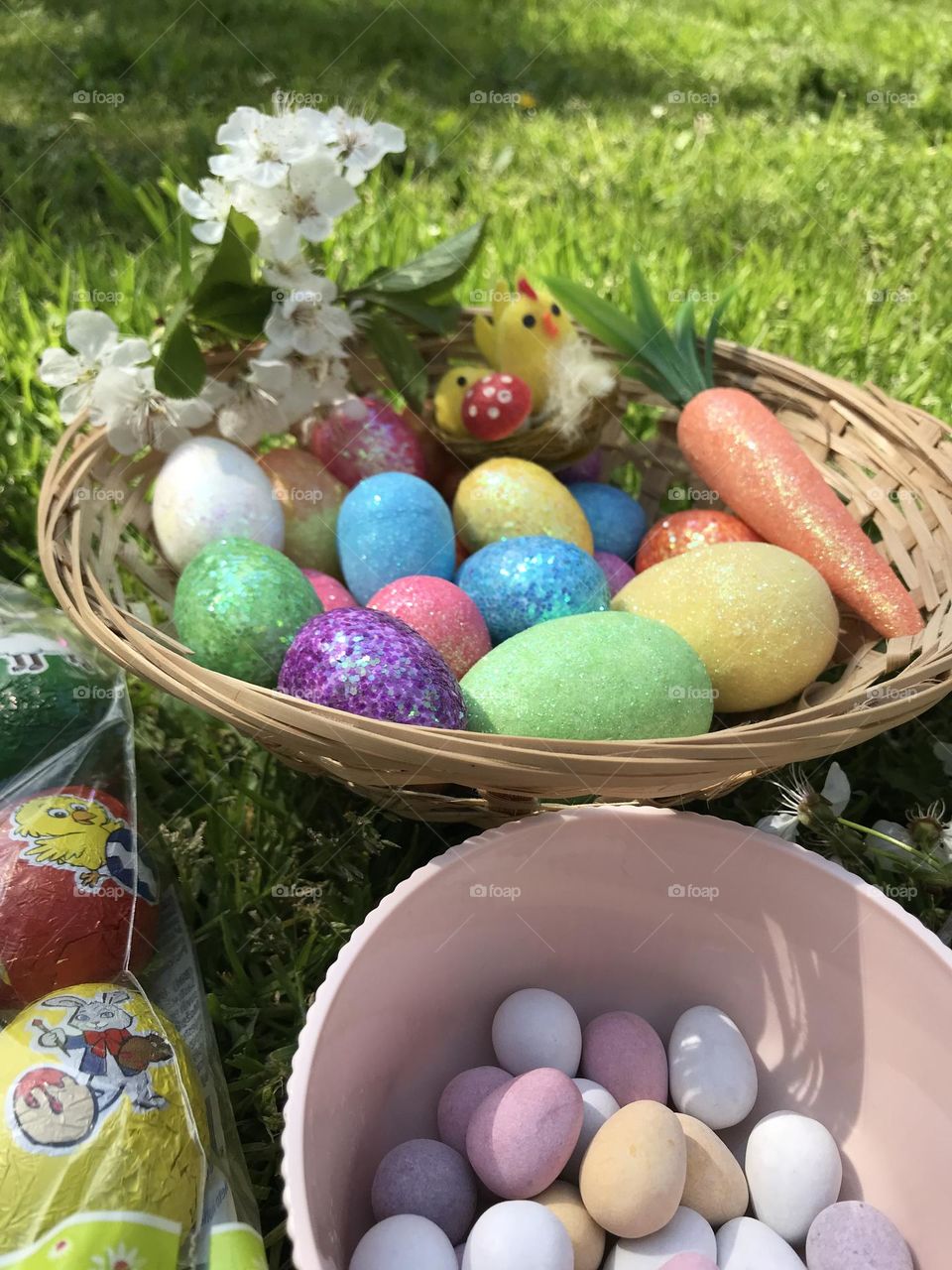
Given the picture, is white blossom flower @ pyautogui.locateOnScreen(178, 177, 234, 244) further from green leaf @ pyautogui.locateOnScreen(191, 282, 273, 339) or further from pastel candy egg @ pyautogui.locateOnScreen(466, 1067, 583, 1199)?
pastel candy egg @ pyautogui.locateOnScreen(466, 1067, 583, 1199)

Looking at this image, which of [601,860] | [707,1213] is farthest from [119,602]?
[707,1213]

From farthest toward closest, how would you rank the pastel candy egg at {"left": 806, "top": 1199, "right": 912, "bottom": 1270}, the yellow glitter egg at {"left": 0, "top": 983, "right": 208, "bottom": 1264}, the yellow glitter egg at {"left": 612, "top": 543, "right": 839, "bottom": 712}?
the yellow glitter egg at {"left": 612, "top": 543, "right": 839, "bottom": 712} → the pastel candy egg at {"left": 806, "top": 1199, "right": 912, "bottom": 1270} → the yellow glitter egg at {"left": 0, "top": 983, "right": 208, "bottom": 1264}

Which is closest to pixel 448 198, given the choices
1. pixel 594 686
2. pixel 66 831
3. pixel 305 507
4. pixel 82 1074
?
pixel 305 507

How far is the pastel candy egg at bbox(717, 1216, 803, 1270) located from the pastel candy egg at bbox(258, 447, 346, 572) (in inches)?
38.6

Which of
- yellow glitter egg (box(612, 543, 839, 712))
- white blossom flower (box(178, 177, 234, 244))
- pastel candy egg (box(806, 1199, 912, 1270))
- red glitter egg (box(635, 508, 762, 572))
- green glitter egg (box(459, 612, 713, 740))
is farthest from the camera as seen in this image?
red glitter egg (box(635, 508, 762, 572))

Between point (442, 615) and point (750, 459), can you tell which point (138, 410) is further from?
point (750, 459)

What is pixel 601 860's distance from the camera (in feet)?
3.42

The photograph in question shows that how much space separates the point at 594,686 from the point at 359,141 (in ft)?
2.70

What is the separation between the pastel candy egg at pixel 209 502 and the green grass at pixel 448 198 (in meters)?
0.26

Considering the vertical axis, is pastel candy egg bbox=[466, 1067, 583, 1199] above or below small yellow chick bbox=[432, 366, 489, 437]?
below

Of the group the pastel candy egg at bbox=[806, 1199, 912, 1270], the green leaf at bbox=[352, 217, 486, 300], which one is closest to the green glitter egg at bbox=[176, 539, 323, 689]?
the green leaf at bbox=[352, 217, 486, 300]

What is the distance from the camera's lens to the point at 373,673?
1067mm

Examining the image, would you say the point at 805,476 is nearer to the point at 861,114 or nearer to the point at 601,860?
the point at 601,860

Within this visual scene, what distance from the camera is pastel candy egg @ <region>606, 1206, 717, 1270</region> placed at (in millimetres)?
879
